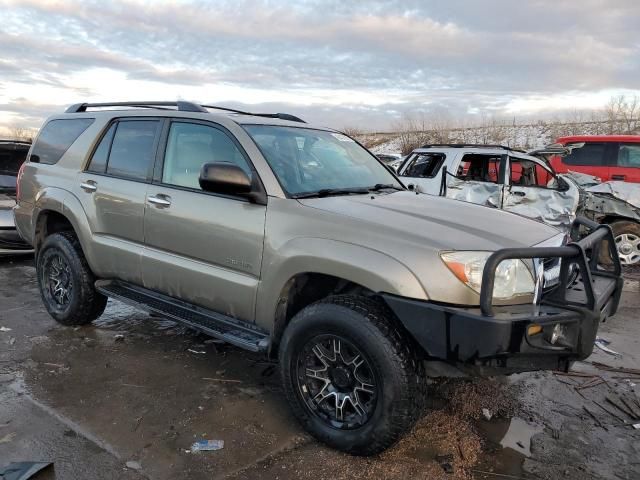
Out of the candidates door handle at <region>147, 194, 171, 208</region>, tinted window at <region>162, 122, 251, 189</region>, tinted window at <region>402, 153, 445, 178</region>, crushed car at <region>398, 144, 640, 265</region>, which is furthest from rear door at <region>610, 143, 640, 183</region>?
door handle at <region>147, 194, 171, 208</region>

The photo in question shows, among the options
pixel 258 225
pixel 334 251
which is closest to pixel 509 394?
pixel 334 251

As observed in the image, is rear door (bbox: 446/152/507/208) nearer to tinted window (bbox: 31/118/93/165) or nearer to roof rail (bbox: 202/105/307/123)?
roof rail (bbox: 202/105/307/123)

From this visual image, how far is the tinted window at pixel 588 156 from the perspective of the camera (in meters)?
10.3

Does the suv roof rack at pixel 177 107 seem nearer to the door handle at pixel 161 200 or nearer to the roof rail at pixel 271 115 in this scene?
the roof rail at pixel 271 115

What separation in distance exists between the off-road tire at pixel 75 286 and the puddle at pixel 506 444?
3354mm

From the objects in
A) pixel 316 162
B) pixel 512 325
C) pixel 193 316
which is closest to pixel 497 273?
pixel 512 325

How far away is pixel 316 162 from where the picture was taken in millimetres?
3830

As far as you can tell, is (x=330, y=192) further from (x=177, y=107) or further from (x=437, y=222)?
(x=177, y=107)

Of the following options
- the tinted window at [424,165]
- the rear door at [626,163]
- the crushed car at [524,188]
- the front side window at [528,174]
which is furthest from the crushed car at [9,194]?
the rear door at [626,163]

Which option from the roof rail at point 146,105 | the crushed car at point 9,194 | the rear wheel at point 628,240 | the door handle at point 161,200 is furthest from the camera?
the rear wheel at point 628,240

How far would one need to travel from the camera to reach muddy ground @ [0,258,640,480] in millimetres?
2891

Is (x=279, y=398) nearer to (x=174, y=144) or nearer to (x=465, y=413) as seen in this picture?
(x=465, y=413)

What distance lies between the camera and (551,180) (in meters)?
9.18

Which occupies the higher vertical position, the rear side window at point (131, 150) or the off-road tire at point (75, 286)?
the rear side window at point (131, 150)
